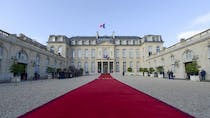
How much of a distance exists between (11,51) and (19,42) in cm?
215

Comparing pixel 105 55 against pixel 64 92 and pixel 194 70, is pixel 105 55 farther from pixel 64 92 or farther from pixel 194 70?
pixel 64 92

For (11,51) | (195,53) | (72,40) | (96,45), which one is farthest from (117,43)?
(11,51)

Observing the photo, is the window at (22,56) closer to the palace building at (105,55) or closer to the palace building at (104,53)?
the palace building at (104,53)

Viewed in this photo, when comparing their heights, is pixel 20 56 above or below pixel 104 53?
below

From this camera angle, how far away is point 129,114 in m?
3.68

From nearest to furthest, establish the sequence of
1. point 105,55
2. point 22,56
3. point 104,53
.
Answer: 1. point 22,56
2. point 105,55
3. point 104,53

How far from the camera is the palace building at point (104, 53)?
18623 mm

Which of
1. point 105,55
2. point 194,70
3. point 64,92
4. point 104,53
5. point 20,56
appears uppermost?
point 104,53

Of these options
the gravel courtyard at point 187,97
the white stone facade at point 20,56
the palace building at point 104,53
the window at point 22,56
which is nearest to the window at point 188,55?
the palace building at point 104,53

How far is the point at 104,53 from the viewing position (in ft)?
183

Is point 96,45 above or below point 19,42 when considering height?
above

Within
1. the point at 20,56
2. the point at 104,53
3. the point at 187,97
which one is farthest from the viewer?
the point at 104,53

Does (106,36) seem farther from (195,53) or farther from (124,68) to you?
(195,53)

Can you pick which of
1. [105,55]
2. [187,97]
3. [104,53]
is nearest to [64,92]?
[187,97]
